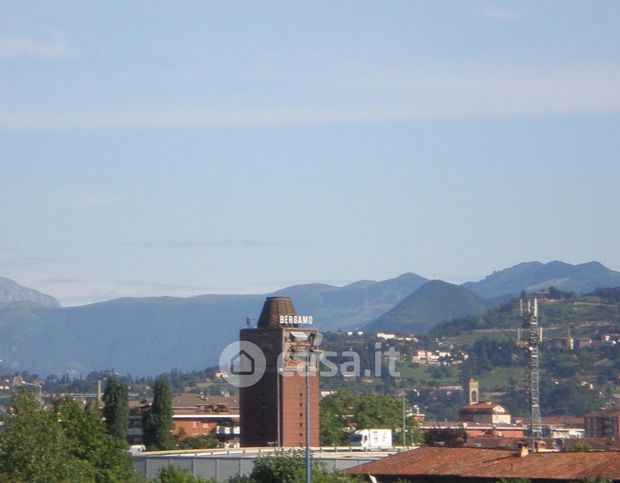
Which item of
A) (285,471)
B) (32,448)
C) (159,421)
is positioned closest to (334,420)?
(159,421)

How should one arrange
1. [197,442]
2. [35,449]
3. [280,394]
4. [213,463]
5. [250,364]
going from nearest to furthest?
[35,449] < [213,463] < [280,394] < [250,364] < [197,442]

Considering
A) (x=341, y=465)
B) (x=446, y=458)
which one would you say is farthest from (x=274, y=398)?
(x=446, y=458)

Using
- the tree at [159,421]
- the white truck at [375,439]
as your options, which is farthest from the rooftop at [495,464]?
the tree at [159,421]

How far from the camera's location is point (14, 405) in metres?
66.1

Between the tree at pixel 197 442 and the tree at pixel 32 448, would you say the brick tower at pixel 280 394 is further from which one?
the tree at pixel 32 448

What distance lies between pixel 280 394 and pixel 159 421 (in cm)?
1411

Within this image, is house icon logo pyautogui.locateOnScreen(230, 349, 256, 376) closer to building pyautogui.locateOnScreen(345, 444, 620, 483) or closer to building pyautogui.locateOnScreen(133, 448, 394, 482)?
building pyautogui.locateOnScreen(133, 448, 394, 482)

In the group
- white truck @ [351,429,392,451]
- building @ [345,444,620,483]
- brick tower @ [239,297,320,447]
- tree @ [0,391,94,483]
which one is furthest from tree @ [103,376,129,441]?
tree @ [0,391,94,483]

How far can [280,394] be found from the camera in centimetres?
16500

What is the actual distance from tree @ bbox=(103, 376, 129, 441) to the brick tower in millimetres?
12945

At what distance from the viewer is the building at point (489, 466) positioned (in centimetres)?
6650

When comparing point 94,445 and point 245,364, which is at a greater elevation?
point 245,364

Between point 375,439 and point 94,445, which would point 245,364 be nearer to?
point 375,439

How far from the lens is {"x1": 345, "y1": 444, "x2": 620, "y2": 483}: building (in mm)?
66500
